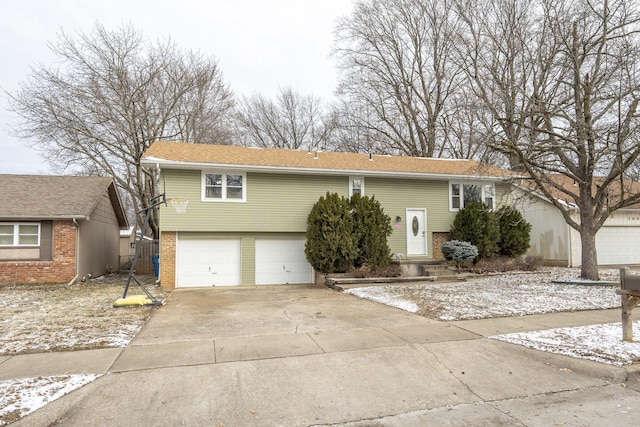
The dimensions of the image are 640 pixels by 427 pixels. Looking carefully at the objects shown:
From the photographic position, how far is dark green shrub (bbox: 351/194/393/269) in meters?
13.8

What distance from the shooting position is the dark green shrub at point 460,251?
1459cm

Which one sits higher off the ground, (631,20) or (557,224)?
(631,20)

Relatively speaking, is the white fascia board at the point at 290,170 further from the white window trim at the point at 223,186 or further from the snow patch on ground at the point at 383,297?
the snow patch on ground at the point at 383,297

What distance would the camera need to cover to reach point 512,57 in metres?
12.3

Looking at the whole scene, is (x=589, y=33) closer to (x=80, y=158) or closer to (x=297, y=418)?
(x=297, y=418)

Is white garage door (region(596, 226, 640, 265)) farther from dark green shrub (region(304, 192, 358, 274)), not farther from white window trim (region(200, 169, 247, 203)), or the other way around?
white window trim (region(200, 169, 247, 203))

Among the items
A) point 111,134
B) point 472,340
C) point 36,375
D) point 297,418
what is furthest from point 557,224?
point 111,134

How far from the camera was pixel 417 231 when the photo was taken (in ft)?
53.2

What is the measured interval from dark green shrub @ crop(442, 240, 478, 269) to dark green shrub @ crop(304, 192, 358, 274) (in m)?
3.81

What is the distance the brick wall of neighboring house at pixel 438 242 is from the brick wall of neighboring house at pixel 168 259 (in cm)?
982

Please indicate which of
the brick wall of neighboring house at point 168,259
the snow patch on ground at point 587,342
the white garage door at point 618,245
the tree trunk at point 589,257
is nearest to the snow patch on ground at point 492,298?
the tree trunk at point 589,257

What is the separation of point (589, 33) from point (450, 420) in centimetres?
1208

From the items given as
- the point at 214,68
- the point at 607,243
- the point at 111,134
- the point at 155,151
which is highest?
the point at 214,68

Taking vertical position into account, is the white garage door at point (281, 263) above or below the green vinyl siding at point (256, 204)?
below
